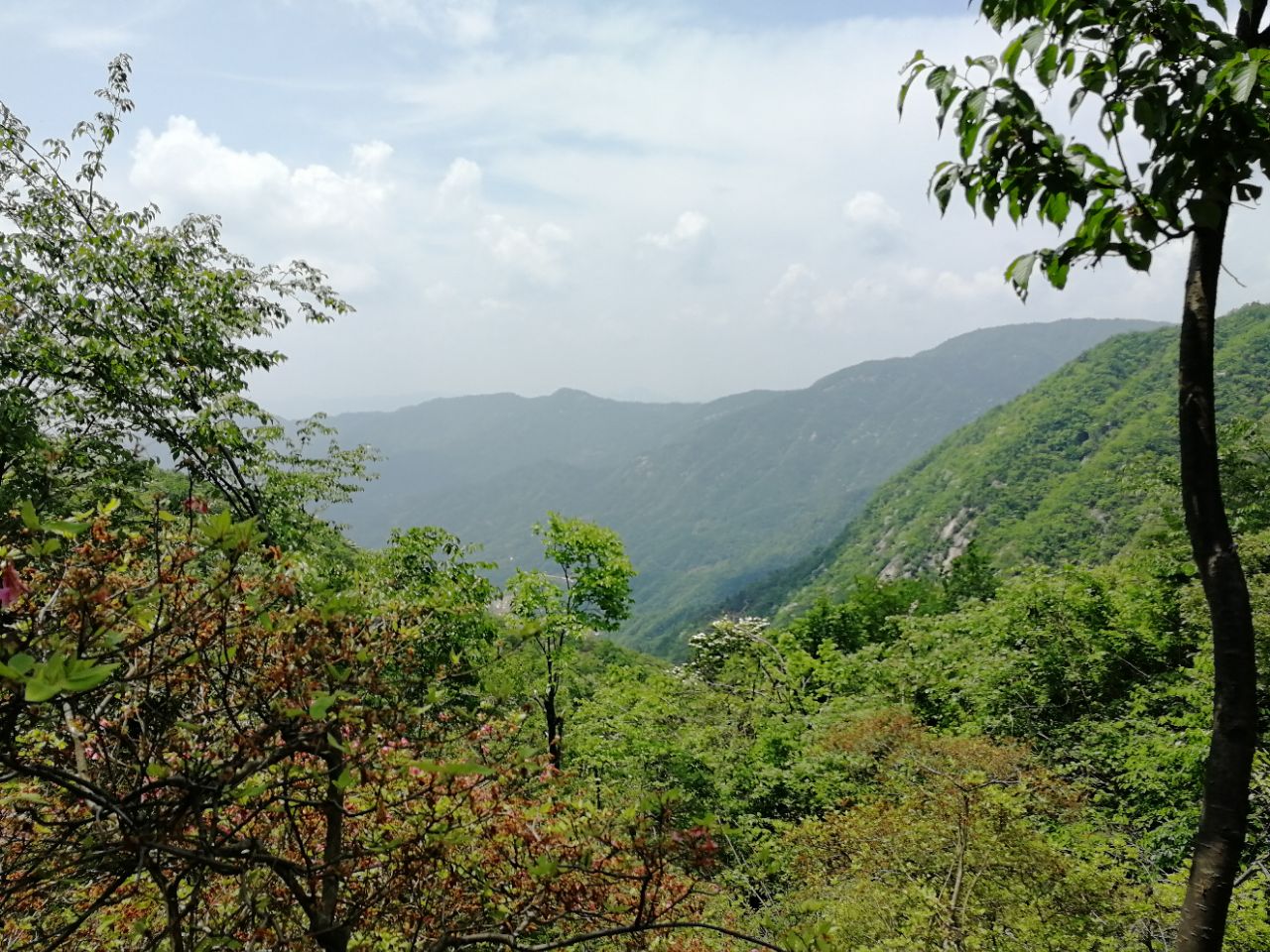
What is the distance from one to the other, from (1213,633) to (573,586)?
56.0ft

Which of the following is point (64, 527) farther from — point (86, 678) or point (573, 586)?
point (573, 586)

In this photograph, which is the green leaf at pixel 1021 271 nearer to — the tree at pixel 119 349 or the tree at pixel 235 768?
the tree at pixel 235 768

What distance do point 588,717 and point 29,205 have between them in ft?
46.6

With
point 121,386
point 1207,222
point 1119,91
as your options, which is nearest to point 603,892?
point 1207,222

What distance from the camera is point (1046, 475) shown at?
3396 inches

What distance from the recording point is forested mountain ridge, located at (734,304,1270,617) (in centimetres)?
6881

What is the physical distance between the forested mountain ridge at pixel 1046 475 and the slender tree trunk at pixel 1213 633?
6065 centimetres

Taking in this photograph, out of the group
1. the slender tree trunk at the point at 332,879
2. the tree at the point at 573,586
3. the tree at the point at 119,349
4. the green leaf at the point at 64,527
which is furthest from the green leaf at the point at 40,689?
the tree at the point at 573,586

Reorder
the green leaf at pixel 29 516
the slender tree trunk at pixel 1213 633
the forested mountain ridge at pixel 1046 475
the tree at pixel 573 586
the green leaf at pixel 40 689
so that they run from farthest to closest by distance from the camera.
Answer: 1. the forested mountain ridge at pixel 1046 475
2. the tree at pixel 573 586
3. the slender tree trunk at pixel 1213 633
4. the green leaf at pixel 29 516
5. the green leaf at pixel 40 689

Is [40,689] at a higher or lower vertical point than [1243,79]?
lower

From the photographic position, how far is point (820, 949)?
2.49m

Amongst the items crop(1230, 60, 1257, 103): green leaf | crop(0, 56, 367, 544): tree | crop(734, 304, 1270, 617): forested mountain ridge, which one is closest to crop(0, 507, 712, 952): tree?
crop(1230, 60, 1257, 103): green leaf

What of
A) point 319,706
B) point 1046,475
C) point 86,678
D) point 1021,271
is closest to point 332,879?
point 319,706

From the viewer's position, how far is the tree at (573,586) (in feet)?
60.3
